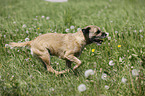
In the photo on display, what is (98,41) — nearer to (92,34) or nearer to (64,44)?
(92,34)

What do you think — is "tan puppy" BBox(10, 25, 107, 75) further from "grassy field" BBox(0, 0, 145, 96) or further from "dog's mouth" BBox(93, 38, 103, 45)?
"grassy field" BBox(0, 0, 145, 96)

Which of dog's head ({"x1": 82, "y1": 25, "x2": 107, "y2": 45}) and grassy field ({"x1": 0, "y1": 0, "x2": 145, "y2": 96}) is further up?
dog's head ({"x1": 82, "y1": 25, "x2": 107, "y2": 45})

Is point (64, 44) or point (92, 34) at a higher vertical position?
point (92, 34)

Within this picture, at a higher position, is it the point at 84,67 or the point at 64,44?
A: the point at 64,44

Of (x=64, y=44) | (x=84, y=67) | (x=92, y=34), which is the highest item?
(x=92, y=34)

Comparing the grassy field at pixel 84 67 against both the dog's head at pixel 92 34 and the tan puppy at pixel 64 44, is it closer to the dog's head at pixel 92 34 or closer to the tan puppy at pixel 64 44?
the tan puppy at pixel 64 44

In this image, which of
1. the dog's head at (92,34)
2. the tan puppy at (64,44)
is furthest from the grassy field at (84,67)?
the dog's head at (92,34)

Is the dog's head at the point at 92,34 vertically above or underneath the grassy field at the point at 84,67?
above

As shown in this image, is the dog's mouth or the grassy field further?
the dog's mouth

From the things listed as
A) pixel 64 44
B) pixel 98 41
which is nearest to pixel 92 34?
pixel 98 41

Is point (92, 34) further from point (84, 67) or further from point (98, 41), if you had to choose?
point (84, 67)

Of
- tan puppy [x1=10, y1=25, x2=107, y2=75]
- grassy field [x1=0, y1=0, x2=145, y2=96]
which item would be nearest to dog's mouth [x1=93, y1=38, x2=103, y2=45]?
tan puppy [x1=10, y1=25, x2=107, y2=75]

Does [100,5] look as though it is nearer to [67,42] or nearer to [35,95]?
[67,42]

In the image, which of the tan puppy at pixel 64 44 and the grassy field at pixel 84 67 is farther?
the tan puppy at pixel 64 44
